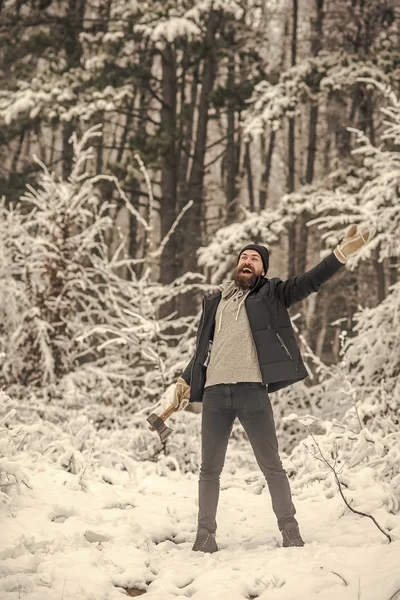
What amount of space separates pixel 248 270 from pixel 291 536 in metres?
1.79

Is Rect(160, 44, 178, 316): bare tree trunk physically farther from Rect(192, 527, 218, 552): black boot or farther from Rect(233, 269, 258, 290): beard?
Rect(192, 527, 218, 552): black boot

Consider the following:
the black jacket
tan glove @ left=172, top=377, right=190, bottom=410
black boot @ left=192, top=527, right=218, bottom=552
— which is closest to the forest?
black boot @ left=192, top=527, right=218, bottom=552

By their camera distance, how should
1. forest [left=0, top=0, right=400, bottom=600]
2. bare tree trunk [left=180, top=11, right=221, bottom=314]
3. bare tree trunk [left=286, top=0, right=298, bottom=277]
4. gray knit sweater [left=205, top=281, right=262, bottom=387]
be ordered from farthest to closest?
bare tree trunk [left=286, top=0, right=298, bottom=277] < bare tree trunk [left=180, top=11, right=221, bottom=314] < forest [left=0, top=0, right=400, bottom=600] < gray knit sweater [left=205, top=281, right=262, bottom=387]

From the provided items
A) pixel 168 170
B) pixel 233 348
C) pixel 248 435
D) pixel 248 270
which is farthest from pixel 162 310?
pixel 248 435

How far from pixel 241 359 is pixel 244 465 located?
4278mm

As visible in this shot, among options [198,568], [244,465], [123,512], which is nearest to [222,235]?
[244,465]

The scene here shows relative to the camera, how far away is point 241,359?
4.79 metres

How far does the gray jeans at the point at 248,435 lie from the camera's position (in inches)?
183

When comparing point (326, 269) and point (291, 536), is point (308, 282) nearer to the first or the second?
point (326, 269)

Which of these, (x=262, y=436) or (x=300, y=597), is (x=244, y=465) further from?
(x=300, y=597)

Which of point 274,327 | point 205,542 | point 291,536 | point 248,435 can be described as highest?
point 274,327

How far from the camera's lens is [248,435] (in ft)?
15.7

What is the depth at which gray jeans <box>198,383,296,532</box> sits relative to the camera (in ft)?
15.3

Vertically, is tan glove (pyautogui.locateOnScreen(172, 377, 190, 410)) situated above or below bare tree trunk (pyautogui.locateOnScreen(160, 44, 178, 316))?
below
